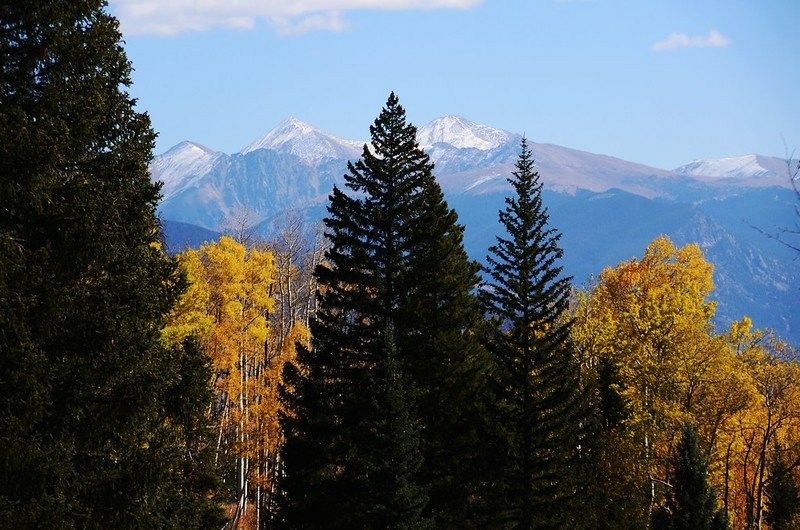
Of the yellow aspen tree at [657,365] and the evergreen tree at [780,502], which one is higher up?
the yellow aspen tree at [657,365]

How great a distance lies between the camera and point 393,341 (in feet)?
78.1

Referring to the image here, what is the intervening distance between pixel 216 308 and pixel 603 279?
91.6ft

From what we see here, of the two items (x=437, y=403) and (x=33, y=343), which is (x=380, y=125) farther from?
(x=33, y=343)

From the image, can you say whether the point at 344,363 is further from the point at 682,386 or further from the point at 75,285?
the point at 682,386

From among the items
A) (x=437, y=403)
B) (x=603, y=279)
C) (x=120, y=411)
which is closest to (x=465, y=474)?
(x=437, y=403)

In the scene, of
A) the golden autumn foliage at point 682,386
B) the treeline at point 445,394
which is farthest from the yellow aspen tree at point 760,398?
the treeline at point 445,394

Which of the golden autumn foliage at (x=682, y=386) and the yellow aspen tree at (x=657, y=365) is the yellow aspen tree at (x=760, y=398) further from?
the yellow aspen tree at (x=657, y=365)

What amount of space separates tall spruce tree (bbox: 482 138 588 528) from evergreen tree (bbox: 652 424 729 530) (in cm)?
413

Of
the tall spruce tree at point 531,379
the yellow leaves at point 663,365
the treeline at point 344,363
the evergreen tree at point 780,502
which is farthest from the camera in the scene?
the evergreen tree at point 780,502

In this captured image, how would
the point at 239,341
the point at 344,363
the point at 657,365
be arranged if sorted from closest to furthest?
1. the point at 344,363
2. the point at 657,365
3. the point at 239,341

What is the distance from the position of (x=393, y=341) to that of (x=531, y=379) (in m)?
6.02

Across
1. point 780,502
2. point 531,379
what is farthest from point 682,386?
point 780,502

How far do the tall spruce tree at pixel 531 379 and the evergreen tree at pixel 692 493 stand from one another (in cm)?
413

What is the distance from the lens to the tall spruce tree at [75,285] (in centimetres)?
1023
